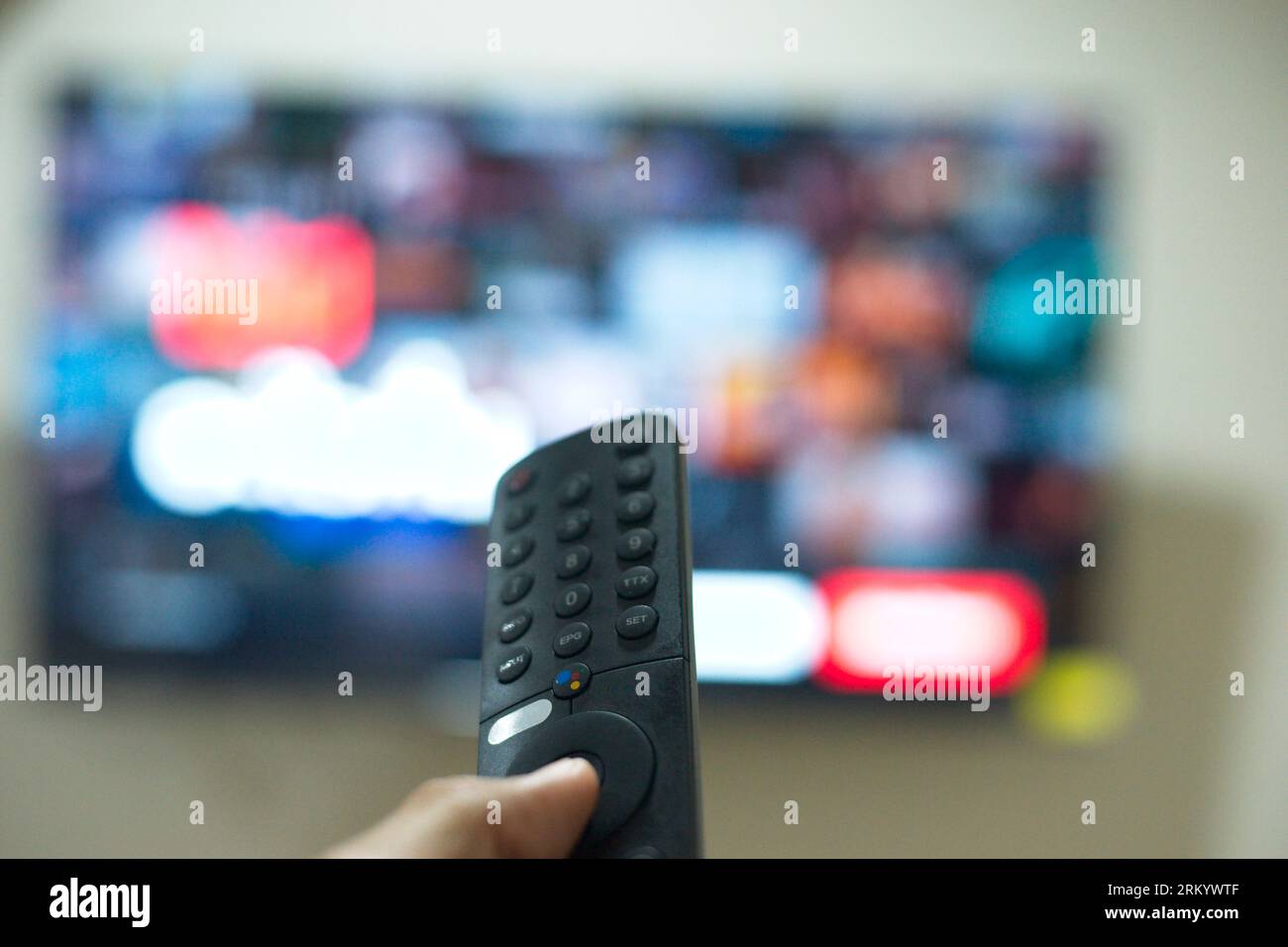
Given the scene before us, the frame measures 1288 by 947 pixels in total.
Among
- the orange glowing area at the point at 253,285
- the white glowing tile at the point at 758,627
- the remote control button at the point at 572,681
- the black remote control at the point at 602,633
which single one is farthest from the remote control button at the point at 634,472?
the orange glowing area at the point at 253,285

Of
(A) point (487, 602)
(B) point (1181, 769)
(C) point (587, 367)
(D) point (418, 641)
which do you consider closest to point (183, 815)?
(D) point (418, 641)

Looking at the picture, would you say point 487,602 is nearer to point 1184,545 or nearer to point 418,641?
point 418,641

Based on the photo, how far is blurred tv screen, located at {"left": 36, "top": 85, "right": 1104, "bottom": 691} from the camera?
1.10 meters

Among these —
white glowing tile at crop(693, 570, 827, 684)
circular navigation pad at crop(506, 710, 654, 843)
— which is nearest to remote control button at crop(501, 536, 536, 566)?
circular navigation pad at crop(506, 710, 654, 843)

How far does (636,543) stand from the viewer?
499 millimetres

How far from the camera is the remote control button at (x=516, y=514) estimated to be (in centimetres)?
55

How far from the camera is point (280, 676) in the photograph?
3.68 ft

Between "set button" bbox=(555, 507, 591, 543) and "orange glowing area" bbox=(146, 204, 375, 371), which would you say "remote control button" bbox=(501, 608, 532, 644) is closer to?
"set button" bbox=(555, 507, 591, 543)

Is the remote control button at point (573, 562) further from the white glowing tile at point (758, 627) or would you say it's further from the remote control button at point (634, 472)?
the white glowing tile at point (758, 627)

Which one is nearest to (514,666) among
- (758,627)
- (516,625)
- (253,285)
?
(516,625)
